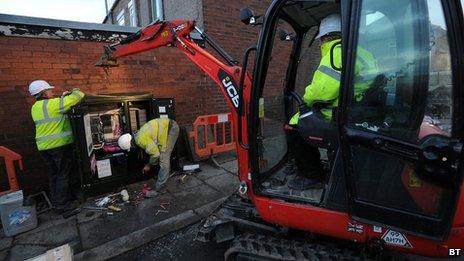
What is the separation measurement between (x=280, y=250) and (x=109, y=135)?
3.85 m

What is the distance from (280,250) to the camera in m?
2.47

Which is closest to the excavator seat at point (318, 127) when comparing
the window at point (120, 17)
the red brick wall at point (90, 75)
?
the red brick wall at point (90, 75)

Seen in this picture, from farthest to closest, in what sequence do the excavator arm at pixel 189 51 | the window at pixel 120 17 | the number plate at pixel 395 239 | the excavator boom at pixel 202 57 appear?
1. the window at pixel 120 17
2. the excavator arm at pixel 189 51
3. the excavator boom at pixel 202 57
4. the number plate at pixel 395 239

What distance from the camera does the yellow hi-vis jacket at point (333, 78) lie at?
2012mm

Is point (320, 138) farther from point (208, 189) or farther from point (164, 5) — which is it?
point (164, 5)

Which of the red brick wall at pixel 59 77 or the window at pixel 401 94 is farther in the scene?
the red brick wall at pixel 59 77

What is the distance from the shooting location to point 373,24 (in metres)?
1.99

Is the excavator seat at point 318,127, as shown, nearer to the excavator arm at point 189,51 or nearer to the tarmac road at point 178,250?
the excavator arm at point 189,51

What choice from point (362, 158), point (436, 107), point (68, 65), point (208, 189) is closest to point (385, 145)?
point (362, 158)

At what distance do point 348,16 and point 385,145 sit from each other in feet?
2.80

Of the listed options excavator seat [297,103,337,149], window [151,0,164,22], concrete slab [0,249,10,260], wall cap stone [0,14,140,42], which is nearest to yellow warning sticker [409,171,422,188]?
excavator seat [297,103,337,149]

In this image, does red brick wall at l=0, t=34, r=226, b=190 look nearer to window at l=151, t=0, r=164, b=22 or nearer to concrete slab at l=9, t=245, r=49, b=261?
concrete slab at l=9, t=245, r=49, b=261

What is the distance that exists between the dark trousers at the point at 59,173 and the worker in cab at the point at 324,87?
3.34 m

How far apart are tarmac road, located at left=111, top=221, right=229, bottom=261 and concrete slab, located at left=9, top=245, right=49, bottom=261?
2.91 ft
